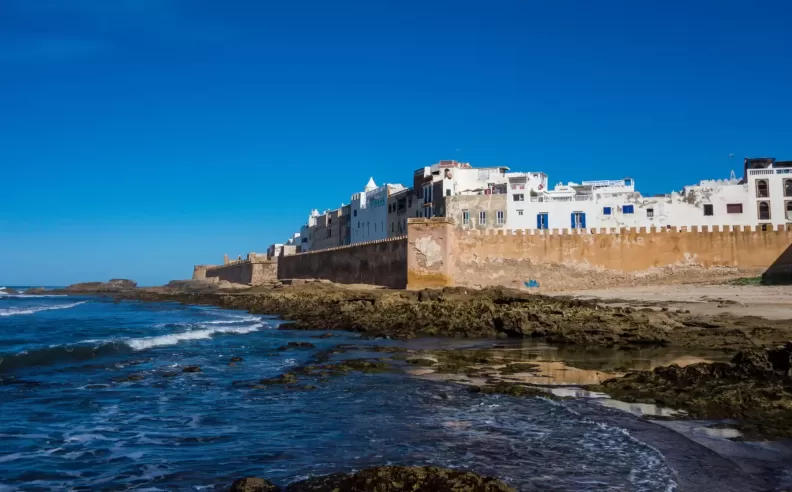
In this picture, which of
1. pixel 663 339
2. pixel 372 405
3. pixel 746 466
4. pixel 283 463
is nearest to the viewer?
pixel 746 466

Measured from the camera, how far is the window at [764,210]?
4047 centimetres

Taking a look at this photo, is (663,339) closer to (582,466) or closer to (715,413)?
(715,413)

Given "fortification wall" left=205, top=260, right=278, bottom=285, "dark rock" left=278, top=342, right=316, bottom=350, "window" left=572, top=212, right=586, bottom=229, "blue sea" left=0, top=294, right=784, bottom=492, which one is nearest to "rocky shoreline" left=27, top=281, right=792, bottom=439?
"blue sea" left=0, top=294, right=784, bottom=492

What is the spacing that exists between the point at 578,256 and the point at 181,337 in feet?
67.7

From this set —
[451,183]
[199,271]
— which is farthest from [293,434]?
[199,271]

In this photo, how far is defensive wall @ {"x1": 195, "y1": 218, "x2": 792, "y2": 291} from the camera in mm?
30031

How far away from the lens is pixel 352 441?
6152mm

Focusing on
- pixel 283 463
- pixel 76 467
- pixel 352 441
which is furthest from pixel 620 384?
pixel 76 467

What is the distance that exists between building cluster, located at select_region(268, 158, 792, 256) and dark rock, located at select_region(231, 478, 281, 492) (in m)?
38.0

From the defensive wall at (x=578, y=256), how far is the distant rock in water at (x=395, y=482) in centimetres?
2665

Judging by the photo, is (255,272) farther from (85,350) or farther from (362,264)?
(85,350)

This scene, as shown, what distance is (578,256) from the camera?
105 feet

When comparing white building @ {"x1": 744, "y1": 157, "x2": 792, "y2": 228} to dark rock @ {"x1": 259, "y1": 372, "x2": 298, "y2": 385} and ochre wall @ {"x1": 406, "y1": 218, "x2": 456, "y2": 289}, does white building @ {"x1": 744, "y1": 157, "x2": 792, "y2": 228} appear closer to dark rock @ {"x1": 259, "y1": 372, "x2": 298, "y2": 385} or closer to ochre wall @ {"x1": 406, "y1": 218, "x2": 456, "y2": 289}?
ochre wall @ {"x1": 406, "y1": 218, "x2": 456, "y2": 289}

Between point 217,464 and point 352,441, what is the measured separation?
1286mm
